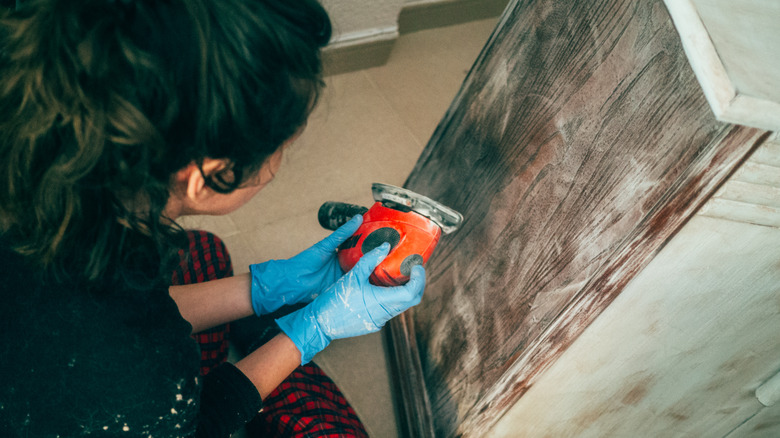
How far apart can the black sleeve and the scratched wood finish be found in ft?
1.34

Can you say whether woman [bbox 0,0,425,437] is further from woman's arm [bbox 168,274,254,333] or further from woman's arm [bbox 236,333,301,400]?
woman's arm [bbox 168,274,254,333]

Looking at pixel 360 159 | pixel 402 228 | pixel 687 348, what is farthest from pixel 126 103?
pixel 360 159

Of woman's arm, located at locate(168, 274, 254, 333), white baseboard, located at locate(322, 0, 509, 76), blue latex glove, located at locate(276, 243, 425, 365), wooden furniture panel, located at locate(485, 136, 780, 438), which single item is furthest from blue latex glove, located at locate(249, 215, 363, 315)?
white baseboard, located at locate(322, 0, 509, 76)

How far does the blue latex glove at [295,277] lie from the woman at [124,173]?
0.29 metres

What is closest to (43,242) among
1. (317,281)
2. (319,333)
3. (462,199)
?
(319,333)

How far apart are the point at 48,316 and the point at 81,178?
21cm

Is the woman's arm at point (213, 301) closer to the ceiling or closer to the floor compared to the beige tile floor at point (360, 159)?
closer to the ceiling

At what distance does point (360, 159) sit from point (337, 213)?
61 centimetres

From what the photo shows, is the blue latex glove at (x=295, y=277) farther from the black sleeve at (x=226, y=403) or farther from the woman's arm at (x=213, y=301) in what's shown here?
the black sleeve at (x=226, y=403)

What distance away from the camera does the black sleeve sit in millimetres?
875

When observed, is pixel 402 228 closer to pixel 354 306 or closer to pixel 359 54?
pixel 354 306

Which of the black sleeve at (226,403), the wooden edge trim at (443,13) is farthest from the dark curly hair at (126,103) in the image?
the wooden edge trim at (443,13)

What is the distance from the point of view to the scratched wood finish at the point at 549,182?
0.61 meters

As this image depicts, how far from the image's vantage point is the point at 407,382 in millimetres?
1285
